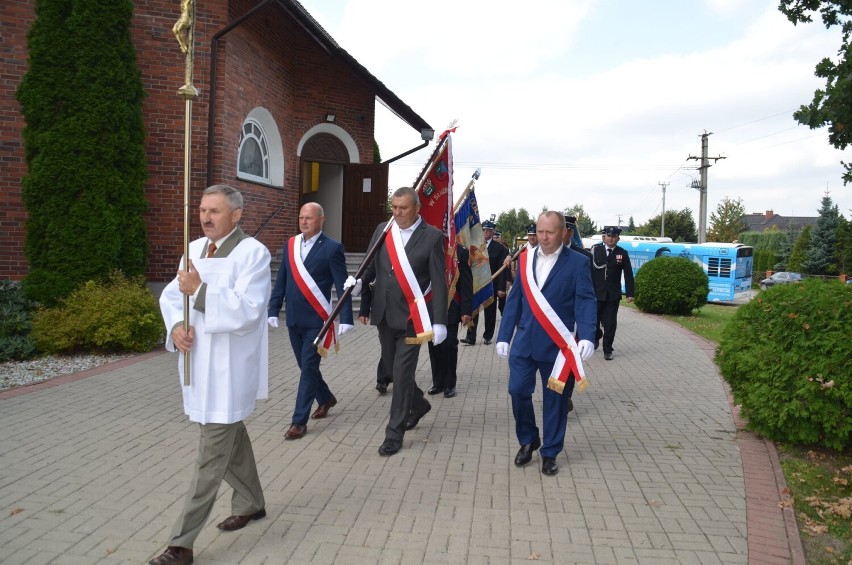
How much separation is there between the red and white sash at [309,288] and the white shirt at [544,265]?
1.83 metres

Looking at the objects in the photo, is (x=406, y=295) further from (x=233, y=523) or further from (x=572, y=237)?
(x=572, y=237)

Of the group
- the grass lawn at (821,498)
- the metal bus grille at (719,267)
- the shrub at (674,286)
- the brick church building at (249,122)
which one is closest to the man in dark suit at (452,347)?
the grass lawn at (821,498)

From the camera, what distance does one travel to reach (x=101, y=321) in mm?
9328

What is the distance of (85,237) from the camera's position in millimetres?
10023

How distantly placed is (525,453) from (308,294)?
229cm

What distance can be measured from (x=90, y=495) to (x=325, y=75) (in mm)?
14239

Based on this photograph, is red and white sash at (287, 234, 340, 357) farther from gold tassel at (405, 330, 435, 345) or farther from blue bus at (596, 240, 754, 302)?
blue bus at (596, 240, 754, 302)

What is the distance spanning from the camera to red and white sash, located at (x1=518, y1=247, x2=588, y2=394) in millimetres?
5117

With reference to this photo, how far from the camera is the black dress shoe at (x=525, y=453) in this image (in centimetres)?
536

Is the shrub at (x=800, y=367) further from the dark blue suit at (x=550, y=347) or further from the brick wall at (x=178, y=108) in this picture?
the brick wall at (x=178, y=108)

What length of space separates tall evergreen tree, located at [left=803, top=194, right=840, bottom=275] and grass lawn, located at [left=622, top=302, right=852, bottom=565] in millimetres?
42643

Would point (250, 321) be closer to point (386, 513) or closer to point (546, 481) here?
point (386, 513)

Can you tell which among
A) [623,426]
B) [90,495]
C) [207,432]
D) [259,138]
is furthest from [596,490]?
[259,138]

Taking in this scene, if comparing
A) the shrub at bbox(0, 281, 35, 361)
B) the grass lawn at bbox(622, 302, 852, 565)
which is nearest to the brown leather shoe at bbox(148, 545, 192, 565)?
the grass lawn at bbox(622, 302, 852, 565)
